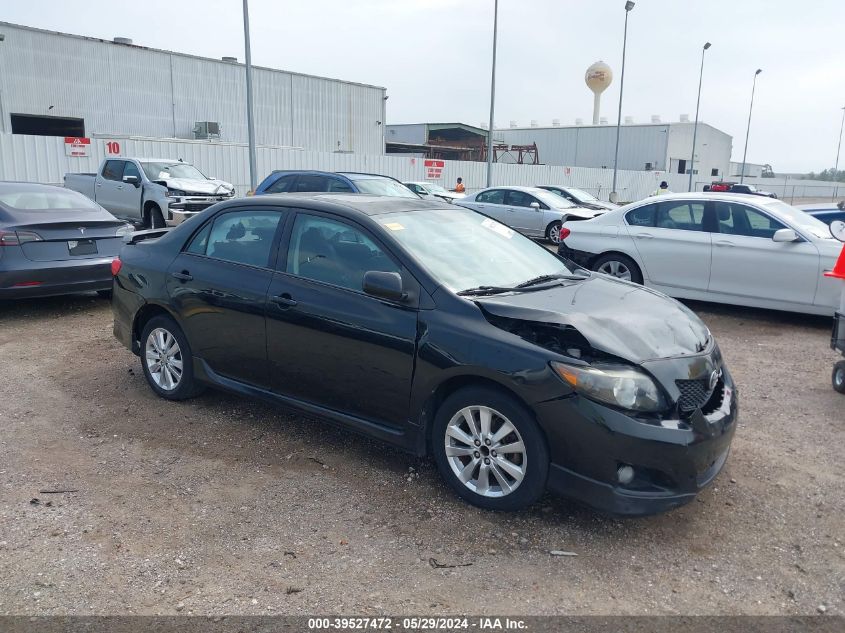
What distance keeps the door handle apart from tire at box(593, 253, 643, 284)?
5824mm

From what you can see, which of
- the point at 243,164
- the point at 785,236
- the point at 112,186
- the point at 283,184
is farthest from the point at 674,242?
the point at 243,164

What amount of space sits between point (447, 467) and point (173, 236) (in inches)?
115

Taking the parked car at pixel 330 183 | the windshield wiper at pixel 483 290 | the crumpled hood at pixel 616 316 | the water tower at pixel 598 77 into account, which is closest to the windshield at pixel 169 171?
the parked car at pixel 330 183

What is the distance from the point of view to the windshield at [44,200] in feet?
25.9

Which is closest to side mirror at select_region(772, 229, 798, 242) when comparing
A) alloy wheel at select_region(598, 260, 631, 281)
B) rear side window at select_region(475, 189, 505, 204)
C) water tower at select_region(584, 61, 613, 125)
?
alloy wheel at select_region(598, 260, 631, 281)

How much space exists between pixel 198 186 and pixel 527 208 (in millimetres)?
7972

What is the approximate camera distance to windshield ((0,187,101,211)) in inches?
311

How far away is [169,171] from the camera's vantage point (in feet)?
53.2

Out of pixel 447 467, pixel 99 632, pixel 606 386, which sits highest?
pixel 606 386

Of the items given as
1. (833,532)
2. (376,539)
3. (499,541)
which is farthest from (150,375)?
(833,532)

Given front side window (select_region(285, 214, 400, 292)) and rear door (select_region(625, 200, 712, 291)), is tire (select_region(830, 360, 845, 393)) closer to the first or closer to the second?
rear door (select_region(625, 200, 712, 291))

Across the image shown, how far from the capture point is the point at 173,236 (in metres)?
5.22

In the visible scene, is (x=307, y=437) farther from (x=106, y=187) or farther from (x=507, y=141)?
(x=507, y=141)

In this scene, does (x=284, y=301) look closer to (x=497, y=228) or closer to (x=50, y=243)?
(x=497, y=228)
